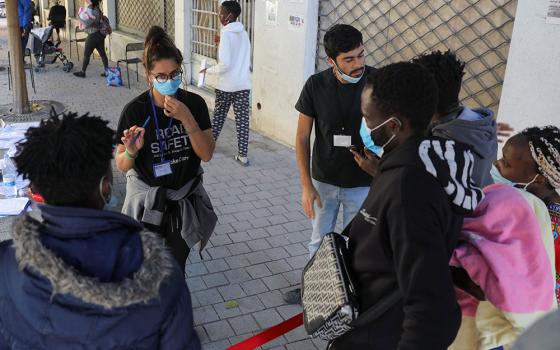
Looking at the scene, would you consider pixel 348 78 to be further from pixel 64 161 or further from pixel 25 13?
pixel 25 13

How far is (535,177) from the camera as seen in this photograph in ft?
7.45

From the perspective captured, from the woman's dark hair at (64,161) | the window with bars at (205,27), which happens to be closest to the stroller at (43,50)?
the window with bars at (205,27)

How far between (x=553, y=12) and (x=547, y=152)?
7.89ft

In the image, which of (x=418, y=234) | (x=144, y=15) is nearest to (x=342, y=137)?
(x=418, y=234)

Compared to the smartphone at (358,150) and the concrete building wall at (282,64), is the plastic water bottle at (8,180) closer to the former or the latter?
the smartphone at (358,150)

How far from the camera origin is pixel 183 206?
3125mm

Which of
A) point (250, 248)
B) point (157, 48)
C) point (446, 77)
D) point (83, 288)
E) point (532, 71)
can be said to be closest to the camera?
point (83, 288)

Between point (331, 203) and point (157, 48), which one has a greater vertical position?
point (157, 48)

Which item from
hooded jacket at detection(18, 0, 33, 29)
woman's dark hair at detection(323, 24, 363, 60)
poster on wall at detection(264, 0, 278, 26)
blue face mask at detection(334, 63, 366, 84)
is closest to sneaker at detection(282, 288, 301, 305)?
blue face mask at detection(334, 63, 366, 84)

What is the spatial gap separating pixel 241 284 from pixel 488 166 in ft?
7.76

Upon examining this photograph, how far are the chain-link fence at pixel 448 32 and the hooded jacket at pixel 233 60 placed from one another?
3.93ft

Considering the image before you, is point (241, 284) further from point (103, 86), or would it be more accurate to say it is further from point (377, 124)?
point (103, 86)

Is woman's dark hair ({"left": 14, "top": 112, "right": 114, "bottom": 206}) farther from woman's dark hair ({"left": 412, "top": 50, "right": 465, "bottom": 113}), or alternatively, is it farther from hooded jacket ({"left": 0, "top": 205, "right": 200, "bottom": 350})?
woman's dark hair ({"left": 412, "top": 50, "right": 465, "bottom": 113})

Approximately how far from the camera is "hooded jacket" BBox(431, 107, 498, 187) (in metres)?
2.19
